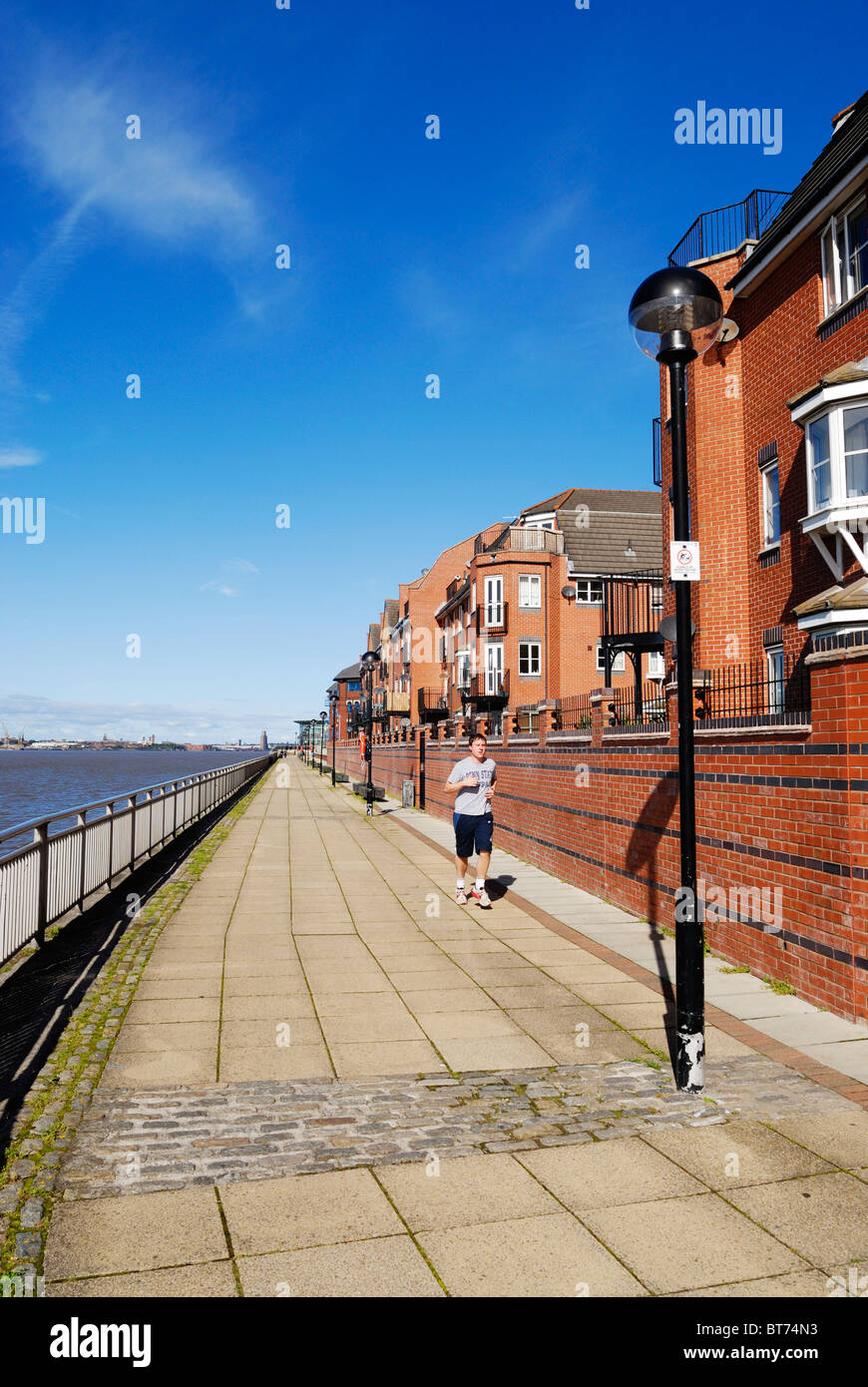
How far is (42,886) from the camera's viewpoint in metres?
7.91

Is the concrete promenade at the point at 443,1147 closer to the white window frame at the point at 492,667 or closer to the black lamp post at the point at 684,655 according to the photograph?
the black lamp post at the point at 684,655

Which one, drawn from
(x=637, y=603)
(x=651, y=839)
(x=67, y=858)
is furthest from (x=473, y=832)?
(x=637, y=603)

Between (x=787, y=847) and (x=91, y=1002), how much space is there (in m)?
5.28

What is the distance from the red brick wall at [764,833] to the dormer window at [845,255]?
24.2ft

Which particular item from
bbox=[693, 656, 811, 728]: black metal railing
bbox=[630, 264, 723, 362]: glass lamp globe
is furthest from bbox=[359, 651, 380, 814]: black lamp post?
bbox=[630, 264, 723, 362]: glass lamp globe

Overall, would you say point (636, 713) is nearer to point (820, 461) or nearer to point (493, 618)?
point (820, 461)

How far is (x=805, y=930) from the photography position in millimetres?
6574

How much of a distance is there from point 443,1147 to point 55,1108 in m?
2.07

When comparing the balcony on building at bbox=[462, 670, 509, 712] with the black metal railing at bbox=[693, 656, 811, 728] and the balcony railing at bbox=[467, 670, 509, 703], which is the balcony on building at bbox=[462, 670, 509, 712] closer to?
the balcony railing at bbox=[467, 670, 509, 703]

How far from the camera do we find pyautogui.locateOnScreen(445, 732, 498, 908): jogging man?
10594 millimetres

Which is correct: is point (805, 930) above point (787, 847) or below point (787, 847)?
below

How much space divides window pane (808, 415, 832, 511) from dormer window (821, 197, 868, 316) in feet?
6.04
